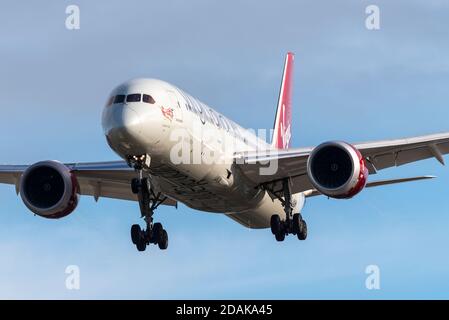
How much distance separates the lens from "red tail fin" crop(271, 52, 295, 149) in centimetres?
5338

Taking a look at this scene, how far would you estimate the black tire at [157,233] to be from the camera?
41.7 meters

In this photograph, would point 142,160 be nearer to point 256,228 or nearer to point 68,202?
point 68,202

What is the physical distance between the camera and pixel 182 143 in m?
36.1

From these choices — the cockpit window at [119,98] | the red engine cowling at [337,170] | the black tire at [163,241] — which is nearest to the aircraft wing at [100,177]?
the black tire at [163,241]

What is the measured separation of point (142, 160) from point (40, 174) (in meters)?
8.45

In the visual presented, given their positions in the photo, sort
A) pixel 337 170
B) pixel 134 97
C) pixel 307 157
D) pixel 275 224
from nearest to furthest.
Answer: pixel 134 97 → pixel 337 170 → pixel 307 157 → pixel 275 224

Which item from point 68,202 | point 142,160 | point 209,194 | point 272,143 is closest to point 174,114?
point 142,160

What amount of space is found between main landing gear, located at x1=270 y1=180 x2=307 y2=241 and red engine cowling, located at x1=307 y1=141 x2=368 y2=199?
132 inches

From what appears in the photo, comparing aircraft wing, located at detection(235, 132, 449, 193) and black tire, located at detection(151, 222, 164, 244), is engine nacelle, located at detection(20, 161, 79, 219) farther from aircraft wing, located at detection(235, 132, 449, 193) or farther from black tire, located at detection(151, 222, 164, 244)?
aircraft wing, located at detection(235, 132, 449, 193)

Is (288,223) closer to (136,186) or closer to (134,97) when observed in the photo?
(136,186)

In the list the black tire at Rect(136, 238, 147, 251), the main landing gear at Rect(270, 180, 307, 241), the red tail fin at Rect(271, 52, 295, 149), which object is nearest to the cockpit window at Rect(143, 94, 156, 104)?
the black tire at Rect(136, 238, 147, 251)

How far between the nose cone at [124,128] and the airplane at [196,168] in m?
0.03

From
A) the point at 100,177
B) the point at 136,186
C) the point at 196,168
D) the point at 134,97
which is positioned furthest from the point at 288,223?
the point at 134,97

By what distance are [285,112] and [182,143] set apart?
22195 mm
